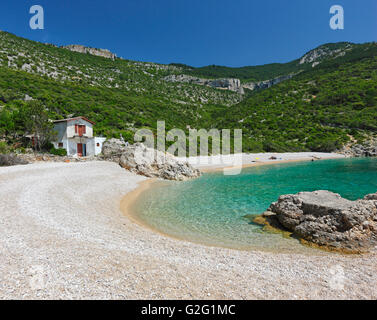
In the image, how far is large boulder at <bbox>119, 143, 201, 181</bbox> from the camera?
21047 mm

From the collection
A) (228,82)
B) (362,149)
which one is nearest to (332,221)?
(362,149)

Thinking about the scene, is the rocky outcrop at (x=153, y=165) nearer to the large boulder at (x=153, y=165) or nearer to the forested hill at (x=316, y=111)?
the large boulder at (x=153, y=165)

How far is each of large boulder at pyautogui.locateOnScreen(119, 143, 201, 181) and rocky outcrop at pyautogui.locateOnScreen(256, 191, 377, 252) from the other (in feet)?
44.2

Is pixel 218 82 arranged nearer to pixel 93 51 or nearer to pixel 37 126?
pixel 93 51

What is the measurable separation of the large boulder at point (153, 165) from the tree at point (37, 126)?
11.2 meters

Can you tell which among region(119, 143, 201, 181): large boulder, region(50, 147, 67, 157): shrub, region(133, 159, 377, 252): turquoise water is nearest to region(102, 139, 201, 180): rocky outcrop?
region(119, 143, 201, 181): large boulder

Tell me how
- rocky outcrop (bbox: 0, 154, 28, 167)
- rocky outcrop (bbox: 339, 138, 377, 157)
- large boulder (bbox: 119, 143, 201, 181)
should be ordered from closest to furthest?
1. rocky outcrop (bbox: 0, 154, 28, 167)
2. large boulder (bbox: 119, 143, 201, 181)
3. rocky outcrop (bbox: 339, 138, 377, 157)

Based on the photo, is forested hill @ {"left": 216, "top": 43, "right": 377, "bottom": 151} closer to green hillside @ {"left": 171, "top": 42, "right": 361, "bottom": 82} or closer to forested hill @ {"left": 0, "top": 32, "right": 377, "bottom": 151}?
forested hill @ {"left": 0, "top": 32, "right": 377, "bottom": 151}

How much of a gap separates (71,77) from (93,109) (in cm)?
3008

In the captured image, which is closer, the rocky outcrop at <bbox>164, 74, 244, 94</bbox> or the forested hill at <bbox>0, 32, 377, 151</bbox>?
the forested hill at <bbox>0, 32, 377, 151</bbox>

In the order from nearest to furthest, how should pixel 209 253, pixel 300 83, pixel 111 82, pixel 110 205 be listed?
pixel 209 253
pixel 110 205
pixel 111 82
pixel 300 83

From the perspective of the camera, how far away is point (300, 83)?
263 ft

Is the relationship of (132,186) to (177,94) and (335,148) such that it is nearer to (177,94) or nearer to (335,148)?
(335,148)
